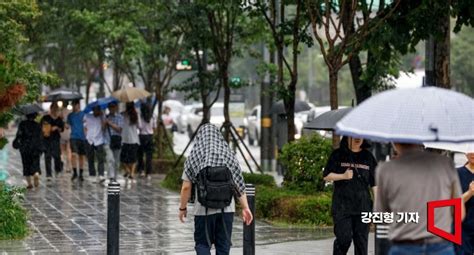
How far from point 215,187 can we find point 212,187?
0.09ft

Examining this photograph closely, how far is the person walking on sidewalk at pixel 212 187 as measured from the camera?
37.3 feet

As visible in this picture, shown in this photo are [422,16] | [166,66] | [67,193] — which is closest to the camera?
[422,16]

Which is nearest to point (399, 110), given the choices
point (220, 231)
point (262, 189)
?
point (220, 231)

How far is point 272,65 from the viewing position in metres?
27.8

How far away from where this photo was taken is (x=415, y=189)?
25.7ft

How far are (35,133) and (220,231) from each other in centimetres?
1320

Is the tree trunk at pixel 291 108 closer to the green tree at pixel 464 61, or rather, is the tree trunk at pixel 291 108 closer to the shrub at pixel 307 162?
the shrub at pixel 307 162

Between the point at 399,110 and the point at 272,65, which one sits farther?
the point at 272,65

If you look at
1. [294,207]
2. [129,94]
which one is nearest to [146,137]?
[129,94]

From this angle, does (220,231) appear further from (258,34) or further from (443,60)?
(258,34)

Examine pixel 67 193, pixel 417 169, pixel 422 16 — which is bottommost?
→ pixel 67 193

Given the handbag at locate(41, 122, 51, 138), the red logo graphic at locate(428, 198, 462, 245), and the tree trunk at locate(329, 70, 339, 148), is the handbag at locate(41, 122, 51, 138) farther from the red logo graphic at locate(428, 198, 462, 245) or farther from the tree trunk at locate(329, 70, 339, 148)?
the red logo graphic at locate(428, 198, 462, 245)

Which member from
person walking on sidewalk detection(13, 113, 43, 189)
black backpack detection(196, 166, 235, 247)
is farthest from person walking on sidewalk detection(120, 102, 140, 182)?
black backpack detection(196, 166, 235, 247)

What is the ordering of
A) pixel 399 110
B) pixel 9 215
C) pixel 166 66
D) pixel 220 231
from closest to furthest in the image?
pixel 399 110 → pixel 220 231 → pixel 9 215 → pixel 166 66
